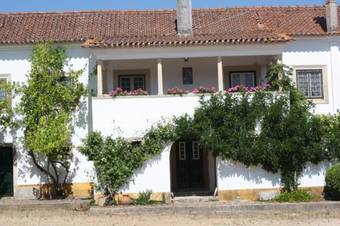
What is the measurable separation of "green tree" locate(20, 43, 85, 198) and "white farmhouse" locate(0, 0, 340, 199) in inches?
18.7

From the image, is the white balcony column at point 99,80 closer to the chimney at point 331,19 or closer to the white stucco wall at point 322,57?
the white stucco wall at point 322,57

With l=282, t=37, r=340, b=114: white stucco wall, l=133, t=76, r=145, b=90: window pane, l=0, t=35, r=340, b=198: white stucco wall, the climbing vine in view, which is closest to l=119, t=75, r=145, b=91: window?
l=133, t=76, r=145, b=90: window pane

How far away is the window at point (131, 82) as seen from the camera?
24109 mm

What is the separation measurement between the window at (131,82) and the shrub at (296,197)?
7.31m

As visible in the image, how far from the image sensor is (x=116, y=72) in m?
24.0

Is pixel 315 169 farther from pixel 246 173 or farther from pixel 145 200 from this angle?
pixel 145 200

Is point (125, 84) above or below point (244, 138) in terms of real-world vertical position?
above

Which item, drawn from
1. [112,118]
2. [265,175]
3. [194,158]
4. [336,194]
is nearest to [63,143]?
[112,118]

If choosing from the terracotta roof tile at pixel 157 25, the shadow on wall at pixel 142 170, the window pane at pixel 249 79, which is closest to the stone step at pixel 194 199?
the shadow on wall at pixel 142 170

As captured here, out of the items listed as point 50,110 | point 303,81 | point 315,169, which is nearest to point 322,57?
point 303,81

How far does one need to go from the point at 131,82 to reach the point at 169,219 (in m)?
7.88

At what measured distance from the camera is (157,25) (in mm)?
25547

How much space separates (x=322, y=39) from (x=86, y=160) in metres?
10.7

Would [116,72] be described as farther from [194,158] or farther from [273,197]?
[273,197]
